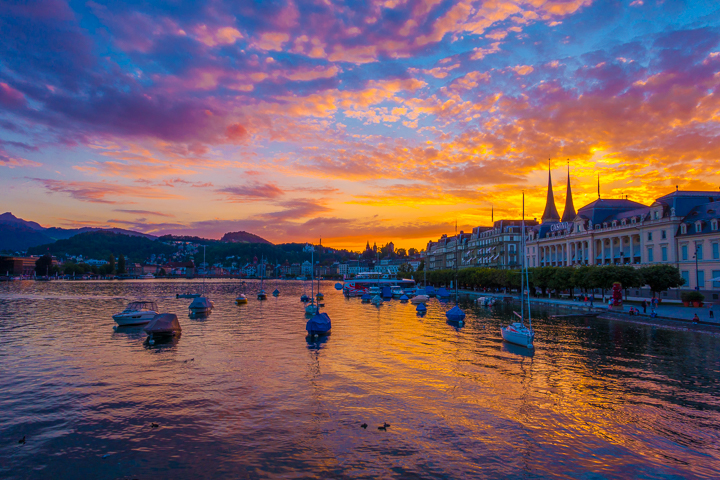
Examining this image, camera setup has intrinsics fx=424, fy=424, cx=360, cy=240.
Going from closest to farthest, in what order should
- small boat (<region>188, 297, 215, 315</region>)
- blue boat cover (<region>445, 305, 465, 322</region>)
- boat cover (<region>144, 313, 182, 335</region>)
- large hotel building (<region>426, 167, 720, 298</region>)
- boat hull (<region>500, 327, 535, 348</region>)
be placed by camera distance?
boat hull (<region>500, 327, 535, 348</region>), boat cover (<region>144, 313, 182, 335</region>), blue boat cover (<region>445, 305, 465, 322</region>), small boat (<region>188, 297, 215, 315</region>), large hotel building (<region>426, 167, 720, 298</region>)

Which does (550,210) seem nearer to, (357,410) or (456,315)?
(456,315)

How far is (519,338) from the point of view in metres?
43.4

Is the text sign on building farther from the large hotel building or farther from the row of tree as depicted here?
the row of tree

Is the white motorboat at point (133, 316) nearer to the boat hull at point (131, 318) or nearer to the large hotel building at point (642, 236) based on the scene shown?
the boat hull at point (131, 318)

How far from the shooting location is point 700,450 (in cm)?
1845

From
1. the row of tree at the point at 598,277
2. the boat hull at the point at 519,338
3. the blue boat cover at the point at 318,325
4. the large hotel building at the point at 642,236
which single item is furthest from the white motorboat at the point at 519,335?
the large hotel building at the point at 642,236

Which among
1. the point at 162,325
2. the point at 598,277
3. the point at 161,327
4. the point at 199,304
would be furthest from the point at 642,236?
the point at 161,327

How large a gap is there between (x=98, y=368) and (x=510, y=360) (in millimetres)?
33696

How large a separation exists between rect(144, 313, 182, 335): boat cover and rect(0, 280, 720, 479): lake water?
200 centimetres

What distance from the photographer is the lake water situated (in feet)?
56.1

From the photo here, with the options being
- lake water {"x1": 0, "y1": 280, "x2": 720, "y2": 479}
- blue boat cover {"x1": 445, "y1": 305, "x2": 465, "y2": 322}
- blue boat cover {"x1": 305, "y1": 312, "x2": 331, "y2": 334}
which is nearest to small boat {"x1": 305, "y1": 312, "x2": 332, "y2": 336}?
blue boat cover {"x1": 305, "y1": 312, "x2": 331, "y2": 334}

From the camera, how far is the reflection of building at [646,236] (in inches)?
3280

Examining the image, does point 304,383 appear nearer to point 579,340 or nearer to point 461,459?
point 461,459

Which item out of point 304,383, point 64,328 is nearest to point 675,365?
point 304,383
